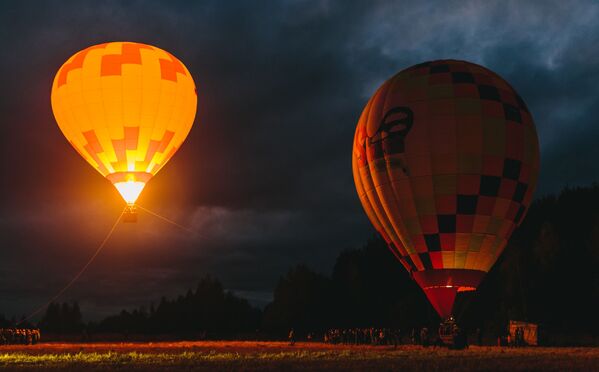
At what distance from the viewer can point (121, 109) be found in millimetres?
32031

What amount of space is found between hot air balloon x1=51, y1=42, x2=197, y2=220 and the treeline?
17049 millimetres

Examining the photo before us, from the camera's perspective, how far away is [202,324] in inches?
4867

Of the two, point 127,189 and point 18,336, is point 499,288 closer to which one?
point 18,336

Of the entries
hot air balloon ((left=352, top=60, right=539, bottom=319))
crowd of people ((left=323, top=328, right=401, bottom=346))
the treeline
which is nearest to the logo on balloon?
hot air balloon ((left=352, top=60, right=539, bottom=319))

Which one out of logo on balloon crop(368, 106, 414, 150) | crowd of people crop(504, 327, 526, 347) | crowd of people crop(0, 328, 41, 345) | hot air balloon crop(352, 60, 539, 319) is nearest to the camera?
hot air balloon crop(352, 60, 539, 319)

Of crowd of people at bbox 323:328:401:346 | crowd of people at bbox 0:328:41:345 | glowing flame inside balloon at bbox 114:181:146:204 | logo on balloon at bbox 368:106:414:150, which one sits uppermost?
logo on balloon at bbox 368:106:414:150

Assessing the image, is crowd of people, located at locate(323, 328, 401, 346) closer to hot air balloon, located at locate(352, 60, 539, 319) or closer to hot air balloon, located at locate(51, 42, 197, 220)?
hot air balloon, located at locate(352, 60, 539, 319)

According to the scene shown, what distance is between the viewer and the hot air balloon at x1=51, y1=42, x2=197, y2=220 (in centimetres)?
3200

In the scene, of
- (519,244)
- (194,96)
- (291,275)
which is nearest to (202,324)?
(291,275)

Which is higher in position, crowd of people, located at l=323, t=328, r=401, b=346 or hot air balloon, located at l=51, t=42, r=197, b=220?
hot air balloon, located at l=51, t=42, r=197, b=220

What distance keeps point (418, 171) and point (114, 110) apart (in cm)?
1353

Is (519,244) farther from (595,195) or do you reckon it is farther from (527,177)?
(527,177)

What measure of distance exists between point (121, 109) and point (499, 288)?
47.0 meters

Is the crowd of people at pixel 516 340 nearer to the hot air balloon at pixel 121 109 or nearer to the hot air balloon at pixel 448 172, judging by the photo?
the hot air balloon at pixel 448 172
